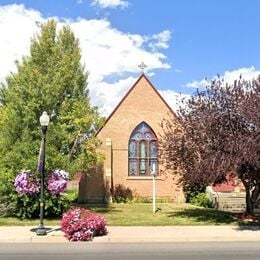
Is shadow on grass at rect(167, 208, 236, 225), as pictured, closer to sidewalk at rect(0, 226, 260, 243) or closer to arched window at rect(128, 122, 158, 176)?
sidewalk at rect(0, 226, 260, 243)

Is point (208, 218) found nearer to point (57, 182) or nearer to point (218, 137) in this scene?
point (218, 137)

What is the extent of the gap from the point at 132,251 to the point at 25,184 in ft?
27.6

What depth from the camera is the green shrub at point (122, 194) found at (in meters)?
34.2

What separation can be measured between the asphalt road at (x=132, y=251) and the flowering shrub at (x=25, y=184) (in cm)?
564

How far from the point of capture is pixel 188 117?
2073 cm

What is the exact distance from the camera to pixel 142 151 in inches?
1407

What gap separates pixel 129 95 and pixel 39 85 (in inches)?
443

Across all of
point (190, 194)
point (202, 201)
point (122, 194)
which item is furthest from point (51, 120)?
point (190, 194)

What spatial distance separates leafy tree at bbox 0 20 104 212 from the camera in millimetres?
22766

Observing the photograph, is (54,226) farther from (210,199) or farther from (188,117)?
(210,199)

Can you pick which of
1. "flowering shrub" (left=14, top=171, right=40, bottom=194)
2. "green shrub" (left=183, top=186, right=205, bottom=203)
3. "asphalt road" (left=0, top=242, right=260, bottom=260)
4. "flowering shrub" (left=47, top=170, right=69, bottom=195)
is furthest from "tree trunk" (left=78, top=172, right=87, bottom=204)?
"asphalt road" (left=0, top=242, right=260, bottom=260)

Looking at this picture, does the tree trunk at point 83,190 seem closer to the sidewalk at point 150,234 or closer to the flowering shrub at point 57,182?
the flowering shrub at point 57,182

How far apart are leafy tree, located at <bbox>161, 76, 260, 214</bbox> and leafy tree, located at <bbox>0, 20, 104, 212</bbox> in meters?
5.75

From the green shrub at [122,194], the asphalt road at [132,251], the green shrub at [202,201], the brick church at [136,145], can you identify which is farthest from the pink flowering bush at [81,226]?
the brick church at [136,145]
